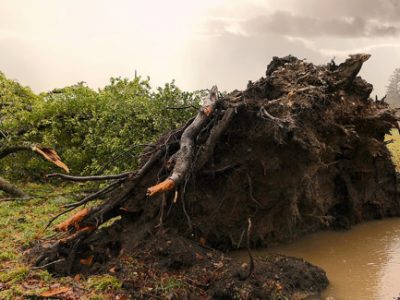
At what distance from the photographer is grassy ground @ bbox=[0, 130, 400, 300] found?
15.5 ft

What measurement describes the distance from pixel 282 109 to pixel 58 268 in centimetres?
366

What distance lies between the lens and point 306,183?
21.6ft

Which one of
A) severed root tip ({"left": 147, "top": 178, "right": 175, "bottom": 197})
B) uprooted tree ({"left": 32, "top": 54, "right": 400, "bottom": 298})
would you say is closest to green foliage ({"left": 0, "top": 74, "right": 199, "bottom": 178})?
uprooted tree ({"left": 32, "top": 54, "right": 400, "bottom": 298})

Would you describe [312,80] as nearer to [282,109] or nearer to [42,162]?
[282,109]

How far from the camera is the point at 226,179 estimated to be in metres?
6.19

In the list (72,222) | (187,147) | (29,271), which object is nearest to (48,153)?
(72,222)

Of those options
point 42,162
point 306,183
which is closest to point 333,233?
point 306,183

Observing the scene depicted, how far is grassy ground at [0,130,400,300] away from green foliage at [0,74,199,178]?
6.47ft

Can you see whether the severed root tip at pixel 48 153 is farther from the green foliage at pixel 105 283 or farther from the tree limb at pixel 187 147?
the green foliage at pixel 105 283

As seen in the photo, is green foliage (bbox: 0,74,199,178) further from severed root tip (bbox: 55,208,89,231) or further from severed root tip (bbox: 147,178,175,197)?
severed root tip (bbox: 147,178,175,197)

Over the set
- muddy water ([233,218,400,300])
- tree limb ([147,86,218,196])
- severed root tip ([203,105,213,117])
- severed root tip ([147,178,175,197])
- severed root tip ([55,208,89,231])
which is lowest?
muddy water ([233,218,400,300])

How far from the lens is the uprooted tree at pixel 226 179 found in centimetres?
568

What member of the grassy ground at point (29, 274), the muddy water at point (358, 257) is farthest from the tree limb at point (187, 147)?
the muddy water at point (358, 257)

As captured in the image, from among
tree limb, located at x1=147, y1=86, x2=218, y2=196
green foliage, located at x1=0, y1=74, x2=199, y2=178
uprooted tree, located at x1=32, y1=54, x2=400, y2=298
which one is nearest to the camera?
tree limb, located at x1=147, y1=86, x2=218, y2=196
